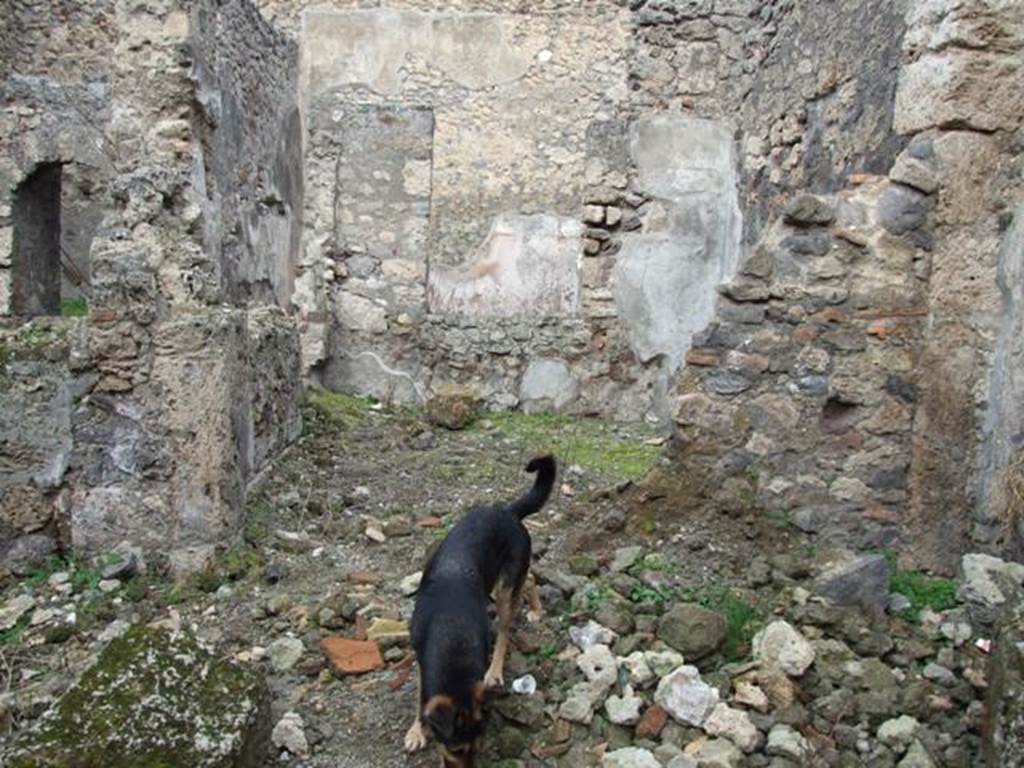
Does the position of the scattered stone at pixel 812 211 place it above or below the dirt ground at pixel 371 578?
above

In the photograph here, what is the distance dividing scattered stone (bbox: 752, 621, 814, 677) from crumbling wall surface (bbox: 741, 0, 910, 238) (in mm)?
2484

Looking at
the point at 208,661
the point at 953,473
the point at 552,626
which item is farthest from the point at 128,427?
the point at 953,473

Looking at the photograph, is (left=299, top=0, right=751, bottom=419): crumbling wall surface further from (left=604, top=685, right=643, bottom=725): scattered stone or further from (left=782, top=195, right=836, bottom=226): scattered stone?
(left=604, top=685, right=643, bottom=725): scattered stone

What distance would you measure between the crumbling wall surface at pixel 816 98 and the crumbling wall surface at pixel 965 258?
0.46 metres

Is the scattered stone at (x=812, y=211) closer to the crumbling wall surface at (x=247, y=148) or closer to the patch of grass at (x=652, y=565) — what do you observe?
the patch of grass at (x=652, y=565)

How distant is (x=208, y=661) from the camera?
2889 millimetres

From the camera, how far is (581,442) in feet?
22.5

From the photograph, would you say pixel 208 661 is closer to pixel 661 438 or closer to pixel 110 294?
pixel 110 294

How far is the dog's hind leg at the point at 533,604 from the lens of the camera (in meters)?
3.54

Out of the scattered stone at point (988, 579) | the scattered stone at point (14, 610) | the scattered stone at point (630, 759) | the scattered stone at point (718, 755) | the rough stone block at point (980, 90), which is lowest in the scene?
the scattered stone at point (14, 610)

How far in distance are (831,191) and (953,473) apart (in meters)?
2.01

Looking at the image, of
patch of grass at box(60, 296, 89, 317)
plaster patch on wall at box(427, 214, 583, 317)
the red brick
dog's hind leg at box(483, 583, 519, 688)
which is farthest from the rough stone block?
patch of grass at box(60, 296, 89, 317)

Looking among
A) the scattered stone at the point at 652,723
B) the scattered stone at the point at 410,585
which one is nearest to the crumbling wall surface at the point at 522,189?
the scattered stone at the point at 410,585

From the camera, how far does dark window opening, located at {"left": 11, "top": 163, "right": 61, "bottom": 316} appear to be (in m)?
9.02
